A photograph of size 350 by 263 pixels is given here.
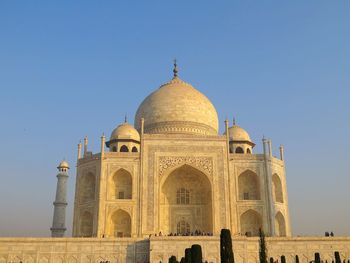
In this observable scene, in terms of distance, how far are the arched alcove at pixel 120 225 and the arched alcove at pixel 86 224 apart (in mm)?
1341

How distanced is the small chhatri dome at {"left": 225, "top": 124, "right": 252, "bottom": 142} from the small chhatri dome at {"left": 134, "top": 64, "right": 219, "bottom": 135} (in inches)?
52.2

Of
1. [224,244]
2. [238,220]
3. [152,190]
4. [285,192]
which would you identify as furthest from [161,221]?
[224,244]

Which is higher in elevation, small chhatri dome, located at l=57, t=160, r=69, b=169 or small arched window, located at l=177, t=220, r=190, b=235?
small chhatri dome, located at l=57, t=160, r=69, b=169

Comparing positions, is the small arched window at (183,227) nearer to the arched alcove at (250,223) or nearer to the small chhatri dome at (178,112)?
the arched alcove at (250,223)

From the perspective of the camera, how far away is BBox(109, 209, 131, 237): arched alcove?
74.8 feet

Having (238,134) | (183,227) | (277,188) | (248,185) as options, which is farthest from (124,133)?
(277,188)

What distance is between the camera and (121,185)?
23641 mm

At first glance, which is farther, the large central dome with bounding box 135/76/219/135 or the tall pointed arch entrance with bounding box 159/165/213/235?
the large central dome with bounding box 135/76/219/135

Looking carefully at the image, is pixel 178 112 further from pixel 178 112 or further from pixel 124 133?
pixel 124 133

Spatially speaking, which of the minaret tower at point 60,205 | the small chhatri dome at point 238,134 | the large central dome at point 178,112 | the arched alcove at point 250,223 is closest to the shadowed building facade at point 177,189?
the arched alcove at point 250,223

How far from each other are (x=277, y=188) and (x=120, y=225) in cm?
926

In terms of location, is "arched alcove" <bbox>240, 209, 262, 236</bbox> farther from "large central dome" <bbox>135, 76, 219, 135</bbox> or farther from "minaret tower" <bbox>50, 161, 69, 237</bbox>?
"minaret tower" <bbox>50, 161, 69, 237</bbox>

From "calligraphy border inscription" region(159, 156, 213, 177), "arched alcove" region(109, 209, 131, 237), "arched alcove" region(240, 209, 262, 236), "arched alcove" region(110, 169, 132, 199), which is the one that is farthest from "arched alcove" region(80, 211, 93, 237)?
"arched alcove" region(240, 209, 262, 236)

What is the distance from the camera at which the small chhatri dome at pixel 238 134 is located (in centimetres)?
2698
